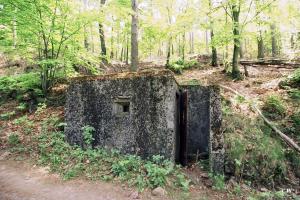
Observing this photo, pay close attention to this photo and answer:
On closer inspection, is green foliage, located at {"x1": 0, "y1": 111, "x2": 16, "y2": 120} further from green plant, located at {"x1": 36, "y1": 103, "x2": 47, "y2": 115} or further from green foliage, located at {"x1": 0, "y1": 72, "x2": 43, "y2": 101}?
green foliage, located at {"x1": 0, "y1": 72, "x2": 43, "y2": 101}

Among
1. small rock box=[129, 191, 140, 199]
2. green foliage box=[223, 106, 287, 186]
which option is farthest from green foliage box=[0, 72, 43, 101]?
green foliage box=[223, 106, 287, 186]

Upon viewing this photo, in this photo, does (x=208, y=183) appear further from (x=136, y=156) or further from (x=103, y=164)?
(x=103, y=164)

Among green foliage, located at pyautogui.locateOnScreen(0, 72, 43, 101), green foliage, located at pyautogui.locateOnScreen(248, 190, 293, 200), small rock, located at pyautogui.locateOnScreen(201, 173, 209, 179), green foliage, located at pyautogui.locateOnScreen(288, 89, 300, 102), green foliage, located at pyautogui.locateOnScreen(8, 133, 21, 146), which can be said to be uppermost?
green foliage, located at pyautogui.locateOnScreen(0, 72, 43, 101)

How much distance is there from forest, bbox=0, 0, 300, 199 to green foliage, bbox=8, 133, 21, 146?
31 mm

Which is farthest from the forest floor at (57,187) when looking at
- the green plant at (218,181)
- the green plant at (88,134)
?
the green plant at (88,134)

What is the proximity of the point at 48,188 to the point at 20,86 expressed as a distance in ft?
23.2

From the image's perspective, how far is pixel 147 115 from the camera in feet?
22.4

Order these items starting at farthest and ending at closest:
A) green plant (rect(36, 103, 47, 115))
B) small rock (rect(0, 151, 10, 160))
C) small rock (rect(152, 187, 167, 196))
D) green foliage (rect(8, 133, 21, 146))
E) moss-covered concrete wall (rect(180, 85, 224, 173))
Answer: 1. green plant (rect(36, 103, 47, 115))
2. green foliage (rect(8, 133, 21, 146))
3. moss-covered concrete wall (rect(180, 85, 224, 173))
4. small rock (rect(0, 151, 10, 160))
5. small rock (rect(152, 187, 167, 196))

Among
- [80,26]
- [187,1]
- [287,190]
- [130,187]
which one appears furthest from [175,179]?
[187,1]

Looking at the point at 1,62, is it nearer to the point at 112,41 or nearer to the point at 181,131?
the point at 112,41

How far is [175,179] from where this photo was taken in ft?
20.1

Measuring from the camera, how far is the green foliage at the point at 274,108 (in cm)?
805

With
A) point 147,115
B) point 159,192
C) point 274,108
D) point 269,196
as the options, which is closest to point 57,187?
point 159,192

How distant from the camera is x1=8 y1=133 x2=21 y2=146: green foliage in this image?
8048mm
